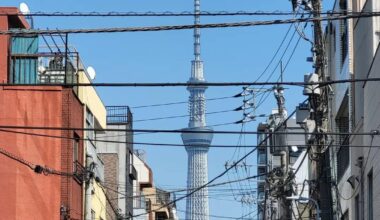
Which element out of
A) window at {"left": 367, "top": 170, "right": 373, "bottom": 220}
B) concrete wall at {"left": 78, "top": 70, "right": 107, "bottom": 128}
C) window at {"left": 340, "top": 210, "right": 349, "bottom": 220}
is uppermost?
concrete wall at {"left": 78, "top": 70, "right": 107, "bottom": 128}

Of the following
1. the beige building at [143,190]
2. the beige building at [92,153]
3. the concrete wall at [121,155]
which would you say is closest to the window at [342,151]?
the beige building at [92,153]

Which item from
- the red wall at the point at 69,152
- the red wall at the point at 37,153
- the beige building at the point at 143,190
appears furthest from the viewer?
the beige building at the point at 143,190

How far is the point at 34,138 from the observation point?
117 feet

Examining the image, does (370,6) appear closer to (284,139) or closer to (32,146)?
(32,146)

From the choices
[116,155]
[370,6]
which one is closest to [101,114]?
[116,155]

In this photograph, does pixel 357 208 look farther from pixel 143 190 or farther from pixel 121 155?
pixel 143 190

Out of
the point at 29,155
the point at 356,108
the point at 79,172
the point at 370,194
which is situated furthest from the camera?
the point at 79,172

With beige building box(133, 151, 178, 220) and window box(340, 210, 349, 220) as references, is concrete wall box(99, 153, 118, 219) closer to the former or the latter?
beige building box(133, 151, 178, 220)

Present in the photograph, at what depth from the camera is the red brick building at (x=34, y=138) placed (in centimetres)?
3409

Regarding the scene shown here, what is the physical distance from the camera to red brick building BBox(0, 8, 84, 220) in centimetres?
3409

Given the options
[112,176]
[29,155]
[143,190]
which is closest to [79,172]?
[29,155]

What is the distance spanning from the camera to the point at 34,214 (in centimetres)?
3500

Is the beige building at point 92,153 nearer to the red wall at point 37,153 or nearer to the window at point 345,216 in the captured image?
the red wall at point 37,153

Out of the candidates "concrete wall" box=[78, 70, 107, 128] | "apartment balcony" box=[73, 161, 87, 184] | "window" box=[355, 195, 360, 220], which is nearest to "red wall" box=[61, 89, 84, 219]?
"apartment balcony" box=[73, 161, 87, 184]
